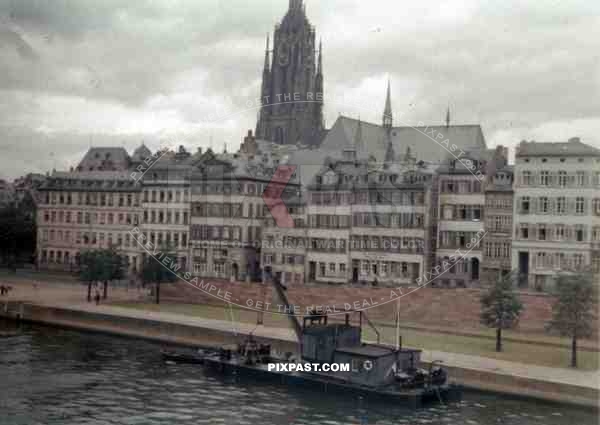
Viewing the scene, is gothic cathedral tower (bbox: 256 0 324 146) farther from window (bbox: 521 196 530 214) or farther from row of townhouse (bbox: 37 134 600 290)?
window (bbox: 521 196 530 214)

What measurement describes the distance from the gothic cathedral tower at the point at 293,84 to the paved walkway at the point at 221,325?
37.5 feet

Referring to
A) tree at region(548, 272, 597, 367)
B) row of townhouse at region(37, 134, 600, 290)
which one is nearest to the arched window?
row of townhouse at region(37, 134, 600, 290)

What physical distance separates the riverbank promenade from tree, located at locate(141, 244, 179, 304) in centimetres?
149

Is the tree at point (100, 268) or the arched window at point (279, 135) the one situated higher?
the arched window at point (279, 135)

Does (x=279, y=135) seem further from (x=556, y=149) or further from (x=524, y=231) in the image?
(x=556, y=149)

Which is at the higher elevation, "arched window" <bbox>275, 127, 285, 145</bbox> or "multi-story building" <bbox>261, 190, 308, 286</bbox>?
"arched window" <bbox>275, 127, 285, 145</bbox>

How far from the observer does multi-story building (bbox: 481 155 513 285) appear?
2088 inches

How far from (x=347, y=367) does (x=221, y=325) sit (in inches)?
489

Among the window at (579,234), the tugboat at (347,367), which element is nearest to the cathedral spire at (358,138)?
the window at (579,234)

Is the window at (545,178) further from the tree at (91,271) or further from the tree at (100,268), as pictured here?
the tree at (91,271)

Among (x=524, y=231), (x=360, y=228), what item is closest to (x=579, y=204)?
(x=524, y=231)

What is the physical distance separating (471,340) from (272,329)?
9.60 meters

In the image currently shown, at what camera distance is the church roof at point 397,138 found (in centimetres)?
6350

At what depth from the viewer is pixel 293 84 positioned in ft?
200
